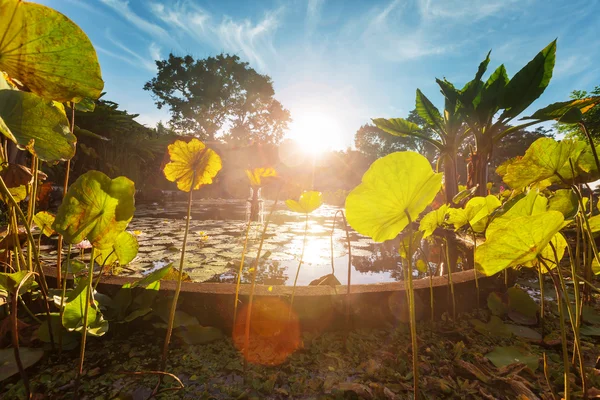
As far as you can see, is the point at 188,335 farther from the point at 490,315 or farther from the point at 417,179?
the point at 490,315

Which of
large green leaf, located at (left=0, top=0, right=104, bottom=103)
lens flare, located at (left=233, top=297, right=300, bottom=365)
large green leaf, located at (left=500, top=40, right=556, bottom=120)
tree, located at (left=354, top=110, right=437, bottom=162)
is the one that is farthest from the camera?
tree, located at (left=354, top=110, right=437, bottom=162)

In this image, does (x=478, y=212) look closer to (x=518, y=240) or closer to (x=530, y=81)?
(x=518, y=240)

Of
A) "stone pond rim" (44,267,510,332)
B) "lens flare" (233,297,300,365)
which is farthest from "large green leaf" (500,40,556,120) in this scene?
"lens flare" (233,297,300,365)

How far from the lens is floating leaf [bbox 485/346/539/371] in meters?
0.71

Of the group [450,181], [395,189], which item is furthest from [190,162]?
[450,181]

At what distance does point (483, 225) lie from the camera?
88 cm

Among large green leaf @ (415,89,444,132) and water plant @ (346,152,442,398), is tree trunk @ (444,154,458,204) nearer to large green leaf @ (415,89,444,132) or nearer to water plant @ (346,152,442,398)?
large green leaf @ (415,89,444,132)

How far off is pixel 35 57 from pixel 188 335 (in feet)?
2.49

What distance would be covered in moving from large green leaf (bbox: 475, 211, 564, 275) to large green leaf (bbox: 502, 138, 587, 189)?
0.39 m

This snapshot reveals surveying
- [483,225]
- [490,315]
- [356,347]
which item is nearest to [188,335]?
[356,347]

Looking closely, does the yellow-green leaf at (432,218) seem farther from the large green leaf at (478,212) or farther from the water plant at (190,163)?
the water plant at (190,163)

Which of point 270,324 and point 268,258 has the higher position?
point 268,258

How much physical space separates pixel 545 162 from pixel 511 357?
57cm

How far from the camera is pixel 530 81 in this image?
8.68 feet
